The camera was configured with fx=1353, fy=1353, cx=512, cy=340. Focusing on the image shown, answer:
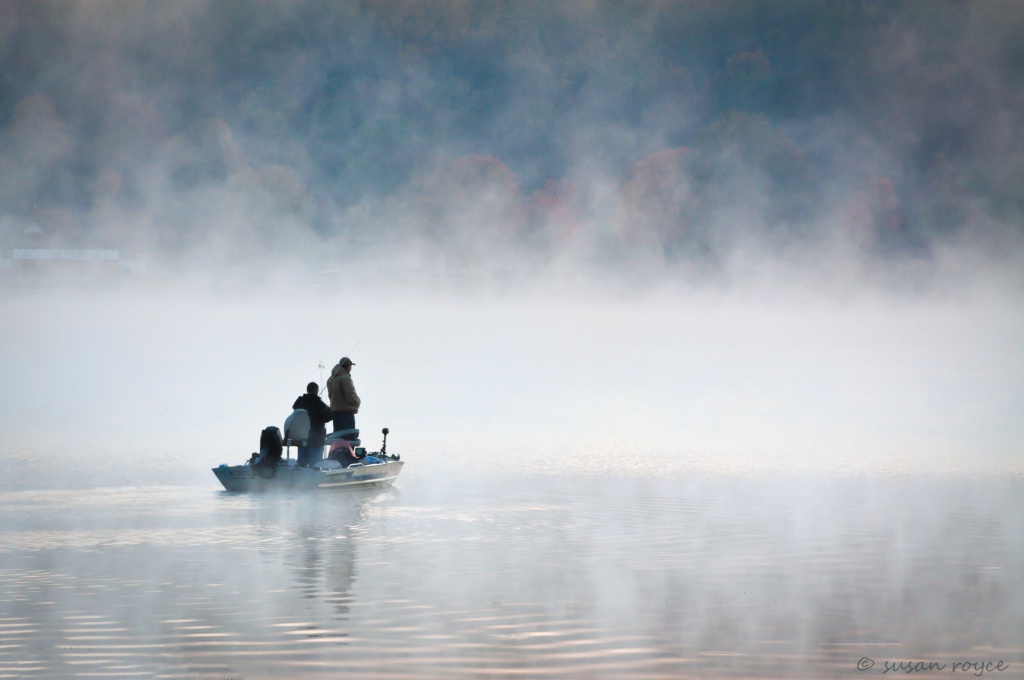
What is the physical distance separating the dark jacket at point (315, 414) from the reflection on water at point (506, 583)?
1037 mm

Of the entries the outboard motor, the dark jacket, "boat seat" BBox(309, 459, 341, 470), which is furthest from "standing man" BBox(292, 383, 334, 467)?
the outboard motor

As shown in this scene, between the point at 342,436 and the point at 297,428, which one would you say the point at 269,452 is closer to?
the point at 297,428

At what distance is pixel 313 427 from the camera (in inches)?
658

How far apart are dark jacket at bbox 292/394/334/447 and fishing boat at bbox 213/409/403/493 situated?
0.62 feet

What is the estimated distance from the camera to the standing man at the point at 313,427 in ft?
54.5

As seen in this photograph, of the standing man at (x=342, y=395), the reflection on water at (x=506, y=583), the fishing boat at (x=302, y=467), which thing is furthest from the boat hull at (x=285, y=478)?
the standing man at (x=342, y=395)

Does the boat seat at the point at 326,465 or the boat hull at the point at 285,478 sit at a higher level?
the boat seat at the point at 326,465

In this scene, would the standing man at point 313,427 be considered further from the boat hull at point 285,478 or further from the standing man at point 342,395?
the standing man at point 342,395

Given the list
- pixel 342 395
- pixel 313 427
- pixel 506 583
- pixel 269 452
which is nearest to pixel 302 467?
pixel 269 452

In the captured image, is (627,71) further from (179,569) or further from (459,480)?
(179,569)

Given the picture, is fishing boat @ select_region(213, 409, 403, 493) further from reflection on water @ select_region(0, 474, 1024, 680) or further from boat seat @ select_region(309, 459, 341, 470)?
reflection on water @ select_region(0, 474, 1024, 680)

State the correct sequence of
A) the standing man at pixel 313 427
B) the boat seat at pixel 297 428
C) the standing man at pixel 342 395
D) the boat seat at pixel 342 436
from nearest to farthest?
1. the boat seat at pixel 297 428
2. the standing man at pixel 313 427
3. the boat seat at pixel 342 436
4. the standing man at pixel 342 395

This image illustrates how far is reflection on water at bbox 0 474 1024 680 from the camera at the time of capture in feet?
28.7

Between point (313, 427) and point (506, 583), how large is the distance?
6242 mm
